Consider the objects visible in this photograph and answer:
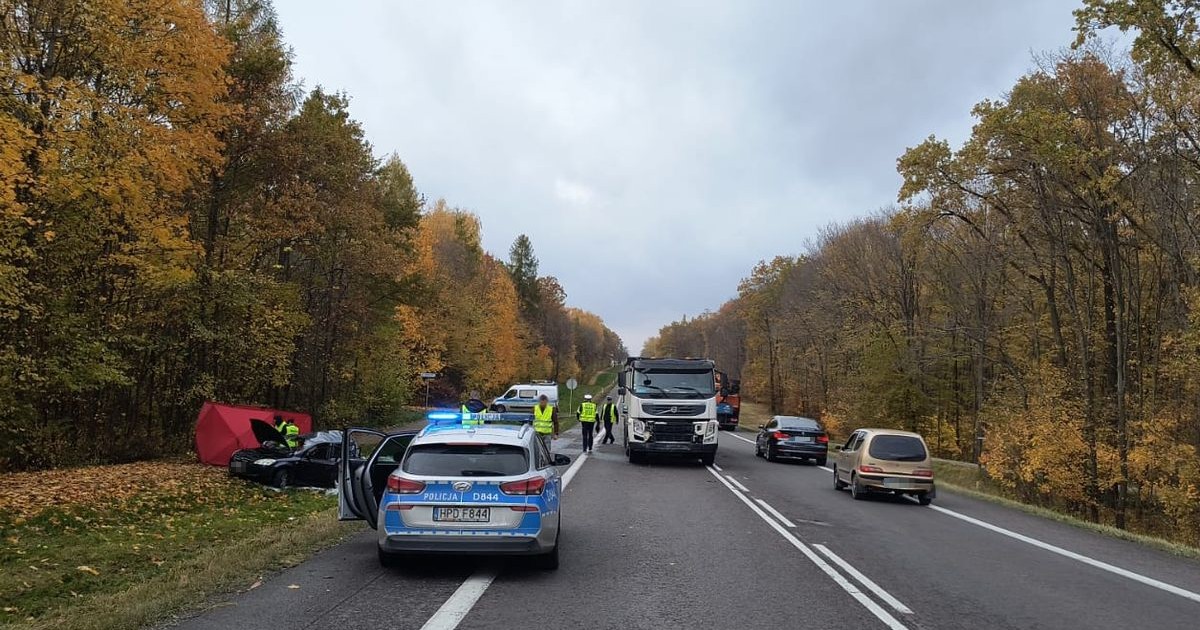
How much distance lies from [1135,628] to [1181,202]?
18.4 meters

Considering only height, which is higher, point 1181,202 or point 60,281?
point 1181,202

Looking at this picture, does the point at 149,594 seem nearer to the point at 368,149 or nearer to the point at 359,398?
the point at 368,149

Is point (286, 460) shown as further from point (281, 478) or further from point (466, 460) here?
point (466, 460)

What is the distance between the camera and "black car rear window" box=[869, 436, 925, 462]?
1532 centimetres

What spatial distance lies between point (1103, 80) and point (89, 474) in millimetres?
27587

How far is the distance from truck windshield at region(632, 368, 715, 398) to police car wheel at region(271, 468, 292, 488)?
8862 mm

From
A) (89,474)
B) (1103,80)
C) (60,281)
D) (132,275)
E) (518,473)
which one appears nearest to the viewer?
(518,473)

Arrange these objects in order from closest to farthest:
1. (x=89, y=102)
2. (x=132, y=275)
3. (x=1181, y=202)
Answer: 1. (x=89, y=102)
2. (x=132, y=275)
3. (x=1181, y=202)

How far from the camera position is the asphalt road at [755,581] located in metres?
6.21

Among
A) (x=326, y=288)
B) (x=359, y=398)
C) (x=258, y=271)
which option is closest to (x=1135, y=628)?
(x=258, y=271)

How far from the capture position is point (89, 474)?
14711 mm

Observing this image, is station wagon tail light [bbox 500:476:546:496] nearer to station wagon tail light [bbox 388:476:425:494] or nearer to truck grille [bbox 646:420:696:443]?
station wagon tail light [bbox 388:476:425:494]

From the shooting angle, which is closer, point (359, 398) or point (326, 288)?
point (326, 288)

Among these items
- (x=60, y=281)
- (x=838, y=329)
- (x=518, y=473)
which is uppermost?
(x=838, y=329)
